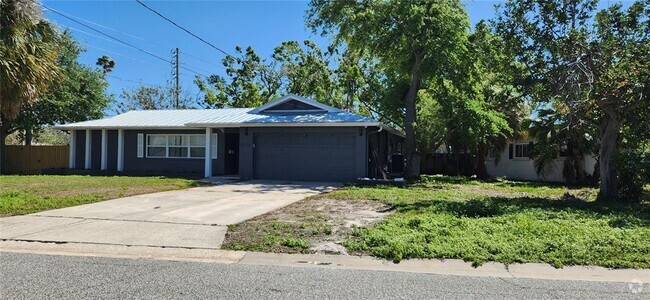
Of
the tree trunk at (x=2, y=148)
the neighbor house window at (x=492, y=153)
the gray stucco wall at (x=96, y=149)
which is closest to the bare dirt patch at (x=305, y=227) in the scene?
the neighbor house window at (x=492, y=153)

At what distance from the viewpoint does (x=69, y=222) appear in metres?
9.04

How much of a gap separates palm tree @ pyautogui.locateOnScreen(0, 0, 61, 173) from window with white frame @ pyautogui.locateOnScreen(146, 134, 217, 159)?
10.6 meters

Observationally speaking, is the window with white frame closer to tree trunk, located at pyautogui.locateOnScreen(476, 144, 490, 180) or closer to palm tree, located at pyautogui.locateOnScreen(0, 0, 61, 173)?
palm tree, located at pyautogui.locateOnScreen(0, 0, 61, 173)

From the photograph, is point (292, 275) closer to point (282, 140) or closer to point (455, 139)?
point (282, 140)

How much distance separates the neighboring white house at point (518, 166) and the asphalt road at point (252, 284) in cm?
1890

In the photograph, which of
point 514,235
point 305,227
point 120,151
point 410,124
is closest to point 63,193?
point 305,227

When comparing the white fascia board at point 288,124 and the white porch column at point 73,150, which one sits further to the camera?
the white porch column at point 73,150

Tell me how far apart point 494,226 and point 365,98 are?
2339cm

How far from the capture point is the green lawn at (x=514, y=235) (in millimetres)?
6434

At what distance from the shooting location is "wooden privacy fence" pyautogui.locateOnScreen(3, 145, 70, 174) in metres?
26.9

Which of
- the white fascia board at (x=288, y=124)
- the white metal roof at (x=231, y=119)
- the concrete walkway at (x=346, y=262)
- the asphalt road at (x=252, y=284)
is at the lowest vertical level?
the asphalt road at (x=252, y=284)

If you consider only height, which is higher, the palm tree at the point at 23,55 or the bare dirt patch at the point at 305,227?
the palm tree at the point at 23,55

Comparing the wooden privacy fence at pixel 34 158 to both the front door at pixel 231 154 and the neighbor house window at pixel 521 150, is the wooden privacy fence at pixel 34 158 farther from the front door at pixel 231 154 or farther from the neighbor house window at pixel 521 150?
the neighbor house window at pixel 521 150

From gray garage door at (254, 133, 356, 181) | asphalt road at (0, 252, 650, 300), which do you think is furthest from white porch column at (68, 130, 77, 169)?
asphalt road at (0, 252, 650, 300)
